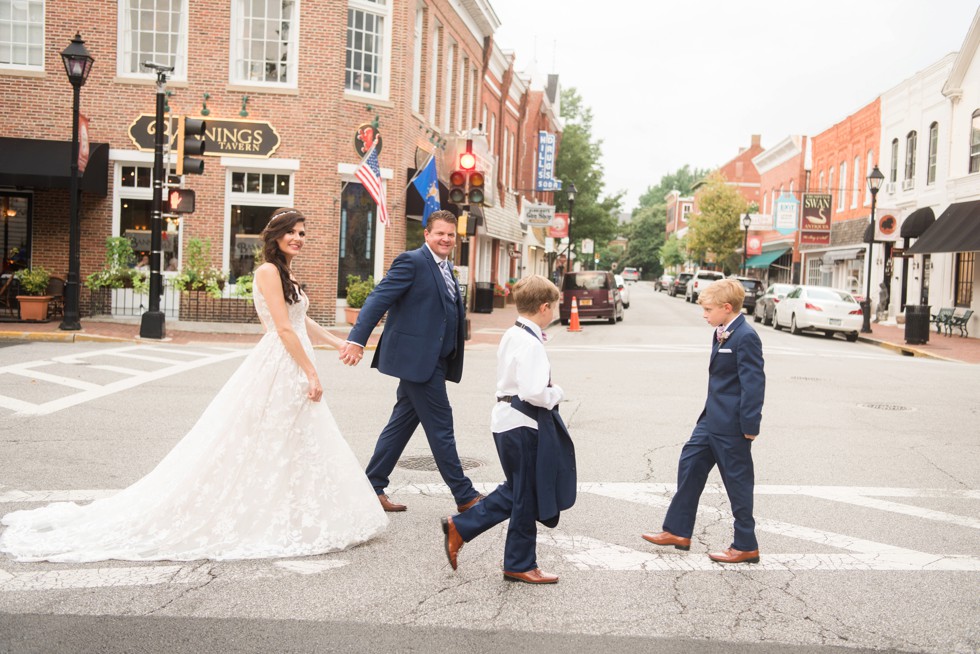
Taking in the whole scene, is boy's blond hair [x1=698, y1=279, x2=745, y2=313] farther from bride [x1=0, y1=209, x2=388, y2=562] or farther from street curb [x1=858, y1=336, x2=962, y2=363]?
street curb [x1=858, y1=336, x2=962, y2=363]

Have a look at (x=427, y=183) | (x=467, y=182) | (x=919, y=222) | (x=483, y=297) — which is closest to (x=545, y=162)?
(x=483, y=297)

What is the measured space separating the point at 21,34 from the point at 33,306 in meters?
6.29

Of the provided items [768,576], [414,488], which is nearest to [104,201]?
[414,488]

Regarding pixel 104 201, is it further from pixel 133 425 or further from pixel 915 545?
pixel 915 545

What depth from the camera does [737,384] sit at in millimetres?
5203

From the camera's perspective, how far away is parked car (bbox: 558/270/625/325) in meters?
29.0

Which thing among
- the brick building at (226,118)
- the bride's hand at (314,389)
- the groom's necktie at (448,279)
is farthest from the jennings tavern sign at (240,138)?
the bride's hand at (314,389)

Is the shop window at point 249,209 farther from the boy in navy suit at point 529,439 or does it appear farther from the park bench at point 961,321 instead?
the park bench at point 961,321

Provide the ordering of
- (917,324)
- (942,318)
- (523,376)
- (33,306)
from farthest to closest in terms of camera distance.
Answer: (942,318) < (917,324) < (33,306) < (523,376)

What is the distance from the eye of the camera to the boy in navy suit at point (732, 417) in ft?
16.6

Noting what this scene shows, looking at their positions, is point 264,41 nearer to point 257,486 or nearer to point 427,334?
point 427,334

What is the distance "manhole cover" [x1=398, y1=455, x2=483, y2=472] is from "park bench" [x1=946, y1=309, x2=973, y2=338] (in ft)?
76.9

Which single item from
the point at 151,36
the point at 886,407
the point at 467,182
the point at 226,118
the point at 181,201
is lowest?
the point at 886,407

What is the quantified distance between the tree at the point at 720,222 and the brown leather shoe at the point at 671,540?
197 ft
